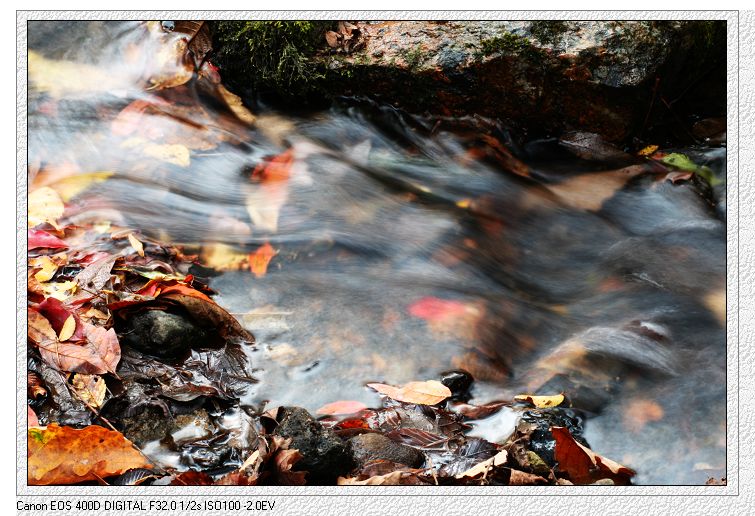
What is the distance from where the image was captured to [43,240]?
11.7ft

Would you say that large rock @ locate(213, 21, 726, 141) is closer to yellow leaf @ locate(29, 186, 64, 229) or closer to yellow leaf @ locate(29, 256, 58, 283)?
yellow leaf @ locate(29, 186, 64, 229)

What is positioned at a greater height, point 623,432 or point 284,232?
point 284,232

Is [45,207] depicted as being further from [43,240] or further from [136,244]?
[136,244]

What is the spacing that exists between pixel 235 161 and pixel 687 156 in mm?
3228

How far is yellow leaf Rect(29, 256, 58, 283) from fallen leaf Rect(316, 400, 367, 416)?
5.13 feet

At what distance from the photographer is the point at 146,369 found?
9.25 feet

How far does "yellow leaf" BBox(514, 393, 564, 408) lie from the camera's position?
282cm

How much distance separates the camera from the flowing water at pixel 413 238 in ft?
9.73

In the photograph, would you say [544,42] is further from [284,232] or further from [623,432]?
[623,432]

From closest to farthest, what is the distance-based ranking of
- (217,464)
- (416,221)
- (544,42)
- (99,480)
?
(99,480) → (217,464) → (416,221) → (544,42)

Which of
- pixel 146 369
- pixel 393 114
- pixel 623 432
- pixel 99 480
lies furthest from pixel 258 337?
pixel 393 114

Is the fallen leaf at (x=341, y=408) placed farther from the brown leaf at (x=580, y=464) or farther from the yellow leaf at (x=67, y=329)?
the yellow leaf at (x=67, y=329)

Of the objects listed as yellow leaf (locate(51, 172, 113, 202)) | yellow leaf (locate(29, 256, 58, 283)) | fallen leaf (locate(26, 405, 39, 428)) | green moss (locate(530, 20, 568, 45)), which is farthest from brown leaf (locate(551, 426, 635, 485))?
yellow leaf (locate(51, 172, 113, 202))

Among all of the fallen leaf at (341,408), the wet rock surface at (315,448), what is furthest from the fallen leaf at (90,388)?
the fallen leaf at (341,408)
